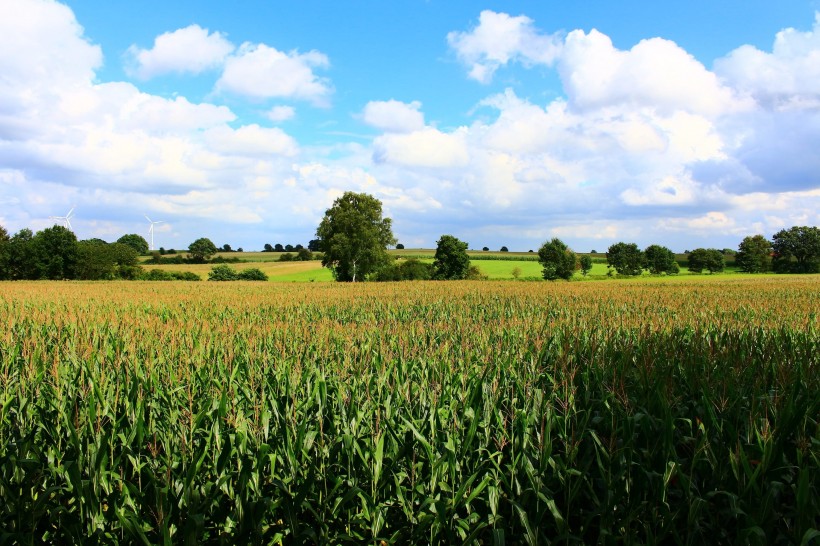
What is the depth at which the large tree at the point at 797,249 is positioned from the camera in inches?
3984

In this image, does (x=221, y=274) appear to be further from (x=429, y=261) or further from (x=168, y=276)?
(x=429, y=261)

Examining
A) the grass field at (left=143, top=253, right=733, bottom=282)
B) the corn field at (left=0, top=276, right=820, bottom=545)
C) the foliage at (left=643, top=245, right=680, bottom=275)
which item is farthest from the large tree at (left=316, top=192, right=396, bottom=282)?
the foliage at (left=643, top=245, right=680, bottom=275)

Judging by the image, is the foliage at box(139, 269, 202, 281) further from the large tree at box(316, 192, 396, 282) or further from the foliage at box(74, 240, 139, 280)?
the large tree at box(316, 192, 396, 282)

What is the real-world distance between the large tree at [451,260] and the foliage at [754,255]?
68227mm

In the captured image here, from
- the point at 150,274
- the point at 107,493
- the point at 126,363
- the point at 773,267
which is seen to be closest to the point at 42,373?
the point at 126,363

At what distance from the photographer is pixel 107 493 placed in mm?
4781

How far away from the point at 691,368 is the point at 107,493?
7.10 meters

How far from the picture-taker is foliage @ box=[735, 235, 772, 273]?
111975mm

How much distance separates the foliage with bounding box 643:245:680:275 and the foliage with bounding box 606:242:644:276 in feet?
8.23

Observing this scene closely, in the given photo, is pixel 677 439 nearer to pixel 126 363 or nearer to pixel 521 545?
pixel 521 545

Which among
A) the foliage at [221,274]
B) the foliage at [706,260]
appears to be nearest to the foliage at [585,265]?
the foliage at [706,260]

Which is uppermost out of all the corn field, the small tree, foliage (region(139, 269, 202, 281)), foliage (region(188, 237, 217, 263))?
foliage (region(188, 237, 217, 263))

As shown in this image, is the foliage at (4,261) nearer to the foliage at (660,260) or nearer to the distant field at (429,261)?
the distant field at (429,261)

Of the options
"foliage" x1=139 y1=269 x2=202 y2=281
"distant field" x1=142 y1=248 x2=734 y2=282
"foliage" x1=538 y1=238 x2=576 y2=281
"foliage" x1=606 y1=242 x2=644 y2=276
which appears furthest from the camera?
"foliage" x1=606 y1=242 x2=644 y2=276
